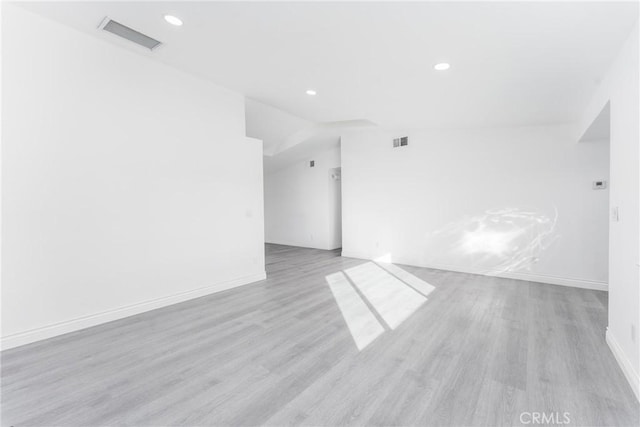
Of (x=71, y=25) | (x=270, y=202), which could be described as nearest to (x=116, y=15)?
(x=71, y=25)

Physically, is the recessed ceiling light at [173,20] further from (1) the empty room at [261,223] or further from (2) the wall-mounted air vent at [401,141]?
(2) the wall-mounted air vent at [401,141]

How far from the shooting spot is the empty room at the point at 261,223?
1.97 m

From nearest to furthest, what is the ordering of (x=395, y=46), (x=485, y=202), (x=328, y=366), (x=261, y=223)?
(x=328, y=366)
(x=395, y=46)
(x=261, y=223)
(x=485, y=202)

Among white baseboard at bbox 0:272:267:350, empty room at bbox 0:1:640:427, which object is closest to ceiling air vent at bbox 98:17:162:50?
empty room at bbox 0:1:640:427

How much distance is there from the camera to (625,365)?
7.02 ft

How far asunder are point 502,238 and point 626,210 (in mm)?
3003

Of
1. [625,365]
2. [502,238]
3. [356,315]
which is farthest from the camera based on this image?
[502,238]

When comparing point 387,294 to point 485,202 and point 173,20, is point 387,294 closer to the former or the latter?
point 485,202

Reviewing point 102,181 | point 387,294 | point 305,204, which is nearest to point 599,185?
point 387,294

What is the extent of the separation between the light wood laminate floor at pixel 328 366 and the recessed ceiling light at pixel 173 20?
2761mm

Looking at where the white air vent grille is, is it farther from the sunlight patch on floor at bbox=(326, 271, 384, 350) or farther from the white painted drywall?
the white painted drywall

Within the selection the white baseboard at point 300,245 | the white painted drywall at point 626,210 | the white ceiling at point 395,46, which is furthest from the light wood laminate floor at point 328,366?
the white baseboard at point 300,245

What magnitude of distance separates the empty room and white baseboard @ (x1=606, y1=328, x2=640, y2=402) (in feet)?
0.09

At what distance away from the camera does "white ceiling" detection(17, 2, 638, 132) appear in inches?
87.4
